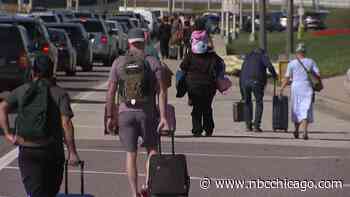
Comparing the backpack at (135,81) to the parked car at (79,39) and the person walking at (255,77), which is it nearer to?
the person walking at (255,77)

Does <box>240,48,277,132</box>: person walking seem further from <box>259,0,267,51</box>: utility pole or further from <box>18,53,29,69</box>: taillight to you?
<box>259,0,267,51</box>: utility pole

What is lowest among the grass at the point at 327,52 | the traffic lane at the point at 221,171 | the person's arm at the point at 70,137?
the grass at the point at 327,52

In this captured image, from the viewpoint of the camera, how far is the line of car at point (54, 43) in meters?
23.6

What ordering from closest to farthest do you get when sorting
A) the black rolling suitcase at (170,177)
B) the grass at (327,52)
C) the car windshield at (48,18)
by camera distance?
the black rolling suitcase at (170,177), the grass at (327,52), the car windshield at (48,18)

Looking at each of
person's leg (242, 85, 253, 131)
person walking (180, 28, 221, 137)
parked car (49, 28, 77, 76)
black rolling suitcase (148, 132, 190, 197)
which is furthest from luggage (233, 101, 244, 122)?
parked car (49, 28, 77, 76)

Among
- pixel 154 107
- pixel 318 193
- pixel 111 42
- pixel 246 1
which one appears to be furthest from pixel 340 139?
pixel 246 1

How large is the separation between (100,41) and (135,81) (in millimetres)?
33876

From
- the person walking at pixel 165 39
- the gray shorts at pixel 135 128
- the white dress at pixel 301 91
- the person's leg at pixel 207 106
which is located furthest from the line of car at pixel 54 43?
the white dress at pixel 301 91

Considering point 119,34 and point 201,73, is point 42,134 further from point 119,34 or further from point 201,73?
point 119,34

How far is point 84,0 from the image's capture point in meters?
95.2

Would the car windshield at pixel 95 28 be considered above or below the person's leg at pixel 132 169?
above

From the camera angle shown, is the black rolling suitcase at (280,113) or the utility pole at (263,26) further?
the utility pole at (263,26)

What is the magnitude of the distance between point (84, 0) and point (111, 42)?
49.7 meters

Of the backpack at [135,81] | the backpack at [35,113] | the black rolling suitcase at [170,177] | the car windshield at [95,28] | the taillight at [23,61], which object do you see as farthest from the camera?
the car windshield at [95,28]
